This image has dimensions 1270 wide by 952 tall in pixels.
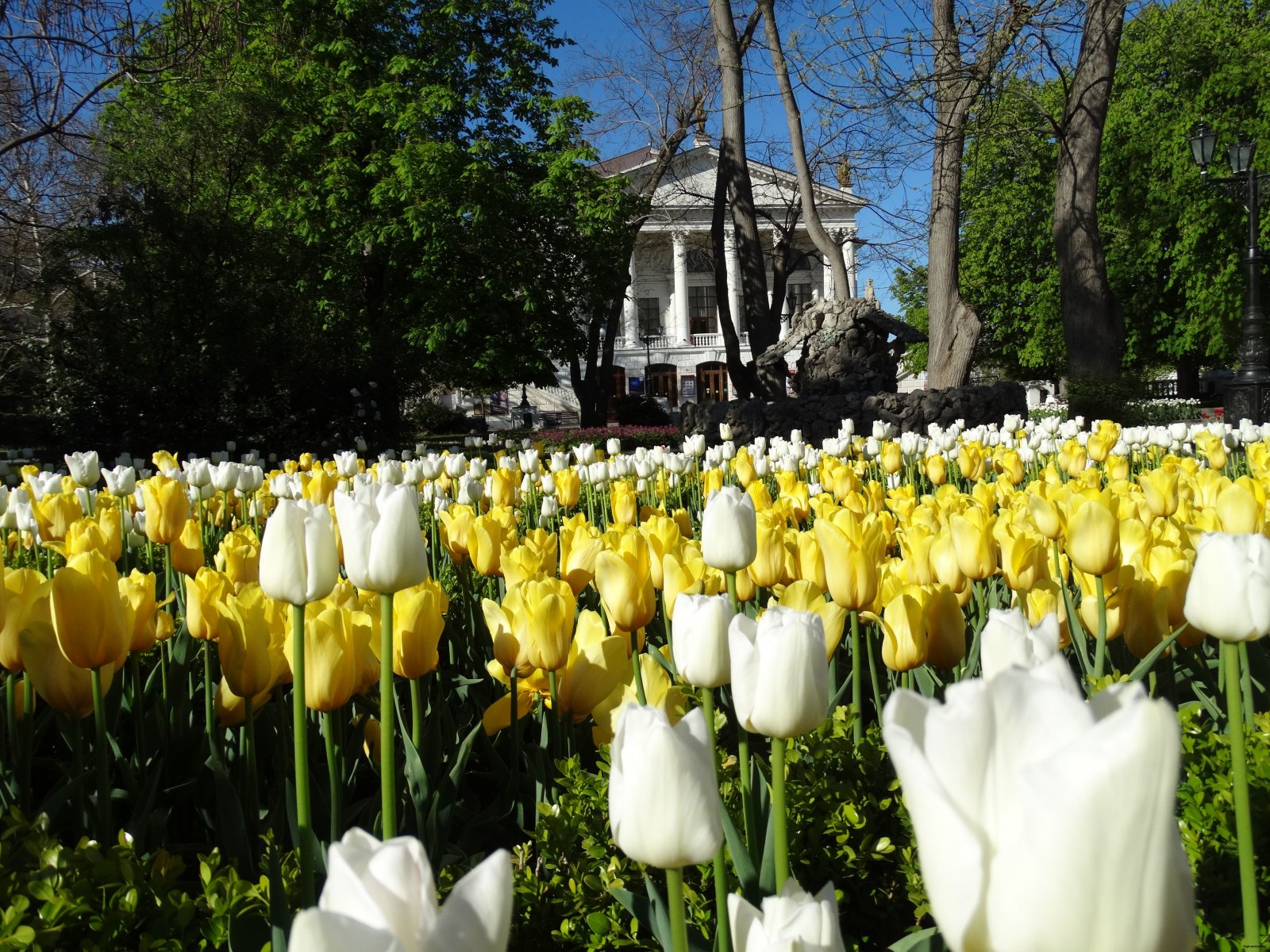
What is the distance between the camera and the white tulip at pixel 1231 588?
3.77 ft

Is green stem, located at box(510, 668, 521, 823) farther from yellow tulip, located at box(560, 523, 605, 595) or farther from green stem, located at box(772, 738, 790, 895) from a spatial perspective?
green stem, located at box(772, 738, 790, 895)

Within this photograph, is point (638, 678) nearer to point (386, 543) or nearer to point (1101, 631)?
point (386, 543)

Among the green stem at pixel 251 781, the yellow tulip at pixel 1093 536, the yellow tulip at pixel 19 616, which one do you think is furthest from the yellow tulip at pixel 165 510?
the yellow tulip at pixel 1093 536

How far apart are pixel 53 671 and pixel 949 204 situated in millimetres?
14102

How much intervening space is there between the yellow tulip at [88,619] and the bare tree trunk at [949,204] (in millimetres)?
13213

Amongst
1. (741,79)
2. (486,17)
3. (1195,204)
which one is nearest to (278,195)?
(486,17)

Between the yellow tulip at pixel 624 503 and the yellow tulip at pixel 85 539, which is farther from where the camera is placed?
the yellow tulip at pixel 624 503

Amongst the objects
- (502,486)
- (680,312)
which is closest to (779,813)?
(502,486)

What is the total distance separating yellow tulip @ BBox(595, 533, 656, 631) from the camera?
66.0 inches

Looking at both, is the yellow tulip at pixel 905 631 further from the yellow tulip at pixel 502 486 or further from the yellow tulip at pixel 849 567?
the yellow tulip at pixel 502 486

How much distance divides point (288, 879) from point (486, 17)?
22413 mm

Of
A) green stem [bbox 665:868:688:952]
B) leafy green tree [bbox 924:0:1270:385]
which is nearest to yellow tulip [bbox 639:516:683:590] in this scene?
green stem [bbox 665:868:688:952]

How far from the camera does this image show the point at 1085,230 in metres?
14.6

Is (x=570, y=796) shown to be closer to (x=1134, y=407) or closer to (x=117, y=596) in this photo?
(x=117, y=596)
